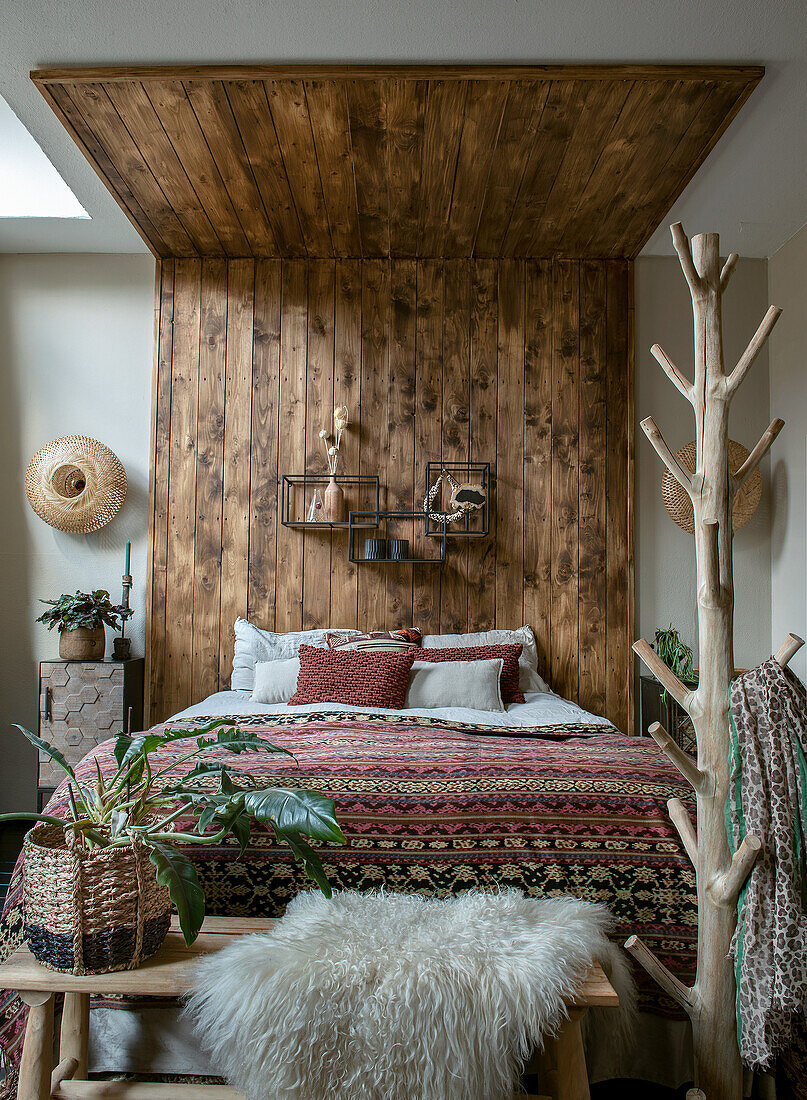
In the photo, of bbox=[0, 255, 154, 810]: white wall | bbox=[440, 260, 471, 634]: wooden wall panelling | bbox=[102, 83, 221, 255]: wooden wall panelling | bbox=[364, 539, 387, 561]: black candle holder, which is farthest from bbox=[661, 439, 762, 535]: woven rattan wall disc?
bbox=[0, 255, 154, 810]: white wall

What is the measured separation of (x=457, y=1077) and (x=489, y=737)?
4.09 ft

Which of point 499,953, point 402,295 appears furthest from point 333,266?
point 499,953

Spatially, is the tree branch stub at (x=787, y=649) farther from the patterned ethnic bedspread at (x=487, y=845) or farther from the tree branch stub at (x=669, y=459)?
the patterned ethnic bedspread at (x=487, y=845)

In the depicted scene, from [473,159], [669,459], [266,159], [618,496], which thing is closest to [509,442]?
[618,496]

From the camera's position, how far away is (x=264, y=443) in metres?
3.83

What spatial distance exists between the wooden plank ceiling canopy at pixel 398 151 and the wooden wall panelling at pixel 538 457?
220 mm

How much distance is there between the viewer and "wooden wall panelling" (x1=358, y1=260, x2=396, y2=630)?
3.82 meters

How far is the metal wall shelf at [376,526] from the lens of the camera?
3676 millimetres

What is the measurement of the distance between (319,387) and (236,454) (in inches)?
20.2

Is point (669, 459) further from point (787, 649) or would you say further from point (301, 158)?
point (301, 158)

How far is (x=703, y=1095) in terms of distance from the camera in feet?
4.50

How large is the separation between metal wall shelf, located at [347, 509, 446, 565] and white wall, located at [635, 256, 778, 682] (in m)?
0.99

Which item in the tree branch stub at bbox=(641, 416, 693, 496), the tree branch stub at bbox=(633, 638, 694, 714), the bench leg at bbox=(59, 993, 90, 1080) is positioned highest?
Answer: the tree branch stub at bbox=(641, 416, 693, 496)

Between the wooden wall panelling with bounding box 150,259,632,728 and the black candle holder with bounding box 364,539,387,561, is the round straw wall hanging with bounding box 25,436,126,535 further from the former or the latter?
the black candle holder with bounding box 364,539,387,561
